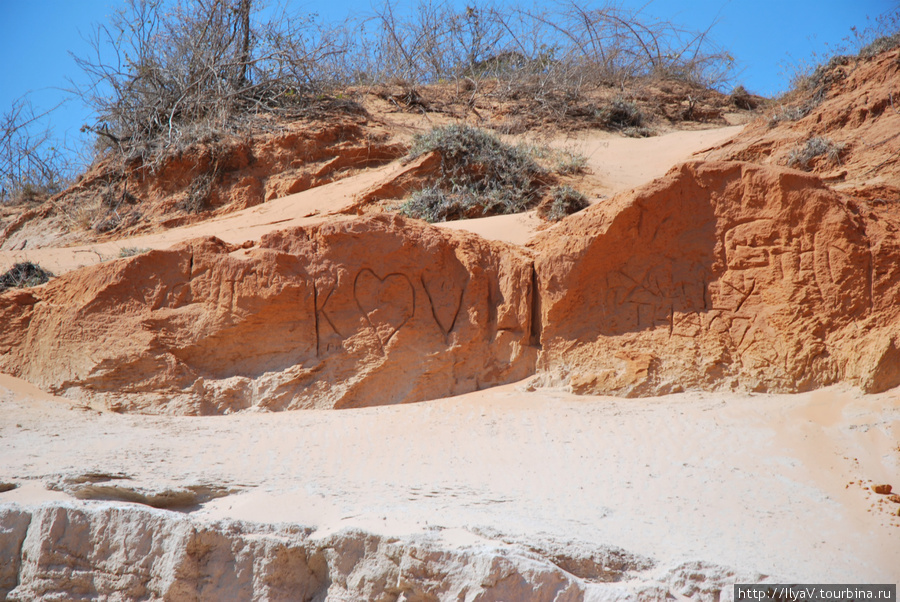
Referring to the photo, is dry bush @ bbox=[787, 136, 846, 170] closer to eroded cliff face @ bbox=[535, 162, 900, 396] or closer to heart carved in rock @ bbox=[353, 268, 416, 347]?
eroded cliff face @ bbox=[535, 162, 900, 396]

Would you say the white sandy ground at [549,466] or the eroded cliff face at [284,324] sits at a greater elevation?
the eroded cliff face at [284,324]

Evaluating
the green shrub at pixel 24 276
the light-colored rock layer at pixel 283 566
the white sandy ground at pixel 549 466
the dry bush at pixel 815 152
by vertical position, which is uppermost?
the dry bush at pixel 815 152

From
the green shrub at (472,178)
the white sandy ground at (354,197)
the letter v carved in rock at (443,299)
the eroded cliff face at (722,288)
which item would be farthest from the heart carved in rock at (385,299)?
the green shrub at (472,178)

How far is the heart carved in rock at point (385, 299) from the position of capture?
5.47m

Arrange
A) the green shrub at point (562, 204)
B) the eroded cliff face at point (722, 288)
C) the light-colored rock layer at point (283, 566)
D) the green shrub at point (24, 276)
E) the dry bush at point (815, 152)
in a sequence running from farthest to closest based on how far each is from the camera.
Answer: the green shrub at point (562, 204) < the dry bush at point (815, 152) < the green shrub at point (24, 276) < the eroded cliff face at point (722, 288) < the light-colored rock layer at point (283, 566)

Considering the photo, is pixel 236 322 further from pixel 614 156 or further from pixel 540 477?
pixel 614 156

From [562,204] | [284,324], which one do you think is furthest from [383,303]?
[562,204]

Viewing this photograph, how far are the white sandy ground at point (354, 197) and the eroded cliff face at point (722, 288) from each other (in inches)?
47.0

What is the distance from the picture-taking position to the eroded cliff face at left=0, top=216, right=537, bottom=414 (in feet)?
17.4

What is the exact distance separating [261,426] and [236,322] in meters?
0.92

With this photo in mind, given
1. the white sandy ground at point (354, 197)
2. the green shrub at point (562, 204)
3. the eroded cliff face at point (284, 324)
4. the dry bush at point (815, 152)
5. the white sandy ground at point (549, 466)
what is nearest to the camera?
the white sandy ground at point (549, 466)

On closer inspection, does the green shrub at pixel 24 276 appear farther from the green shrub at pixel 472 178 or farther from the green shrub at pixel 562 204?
the green shrub at pixel 562 204

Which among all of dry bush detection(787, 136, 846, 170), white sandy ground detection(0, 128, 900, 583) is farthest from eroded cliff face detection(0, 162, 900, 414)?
dry bush detection(787, 136, 846, 170)

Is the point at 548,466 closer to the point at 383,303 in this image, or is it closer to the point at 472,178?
the point at 383,303
